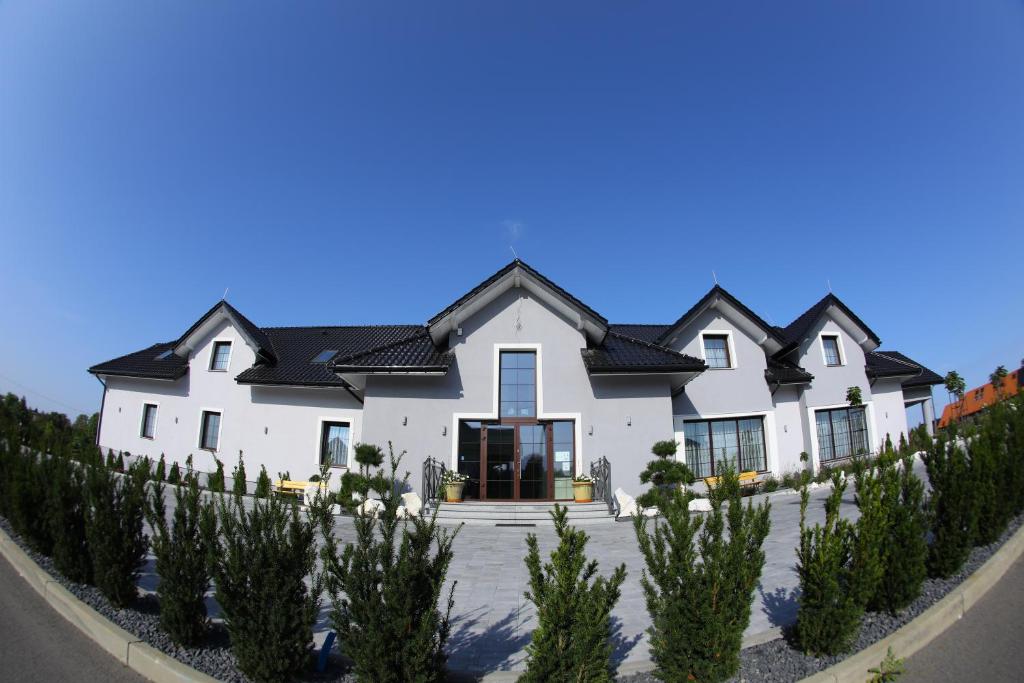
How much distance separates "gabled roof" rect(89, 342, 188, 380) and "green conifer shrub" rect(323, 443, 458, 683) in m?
18.6

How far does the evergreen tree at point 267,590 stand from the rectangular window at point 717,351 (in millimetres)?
14652

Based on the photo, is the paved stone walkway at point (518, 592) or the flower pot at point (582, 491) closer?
the paved stone walkway at point (518, 592)

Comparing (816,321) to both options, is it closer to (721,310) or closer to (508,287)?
(721,310)

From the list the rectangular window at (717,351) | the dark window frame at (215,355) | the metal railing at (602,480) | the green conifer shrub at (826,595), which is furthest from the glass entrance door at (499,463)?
the dark window frame at (215,355)

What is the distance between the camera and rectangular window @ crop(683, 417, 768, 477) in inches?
579

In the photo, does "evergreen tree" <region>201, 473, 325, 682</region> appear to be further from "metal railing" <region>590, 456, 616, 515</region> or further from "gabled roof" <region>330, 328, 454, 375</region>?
"metal railing" <region>590, 456, 616, 515</region>

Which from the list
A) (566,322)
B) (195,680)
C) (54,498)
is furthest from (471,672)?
(566,322)

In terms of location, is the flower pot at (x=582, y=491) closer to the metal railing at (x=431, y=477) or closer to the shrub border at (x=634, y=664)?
the metal railing at (x=431, y=477)

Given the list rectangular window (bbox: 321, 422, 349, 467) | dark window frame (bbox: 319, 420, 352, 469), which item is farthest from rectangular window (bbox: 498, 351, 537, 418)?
rectangular window (bbox: 321, 422, 349, 467)

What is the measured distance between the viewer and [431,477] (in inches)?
490

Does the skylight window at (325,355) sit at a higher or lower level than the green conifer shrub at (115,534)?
higher

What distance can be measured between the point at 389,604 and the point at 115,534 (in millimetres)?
3736

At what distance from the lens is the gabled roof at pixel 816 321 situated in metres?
17.2

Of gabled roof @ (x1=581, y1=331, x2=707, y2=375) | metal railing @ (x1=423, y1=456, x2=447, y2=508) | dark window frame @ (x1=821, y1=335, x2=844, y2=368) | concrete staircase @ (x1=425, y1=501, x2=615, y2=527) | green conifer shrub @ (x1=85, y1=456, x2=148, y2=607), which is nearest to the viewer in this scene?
→ green conifer shrub @ (x1=85, y1=456, x2=148, y2=607)
